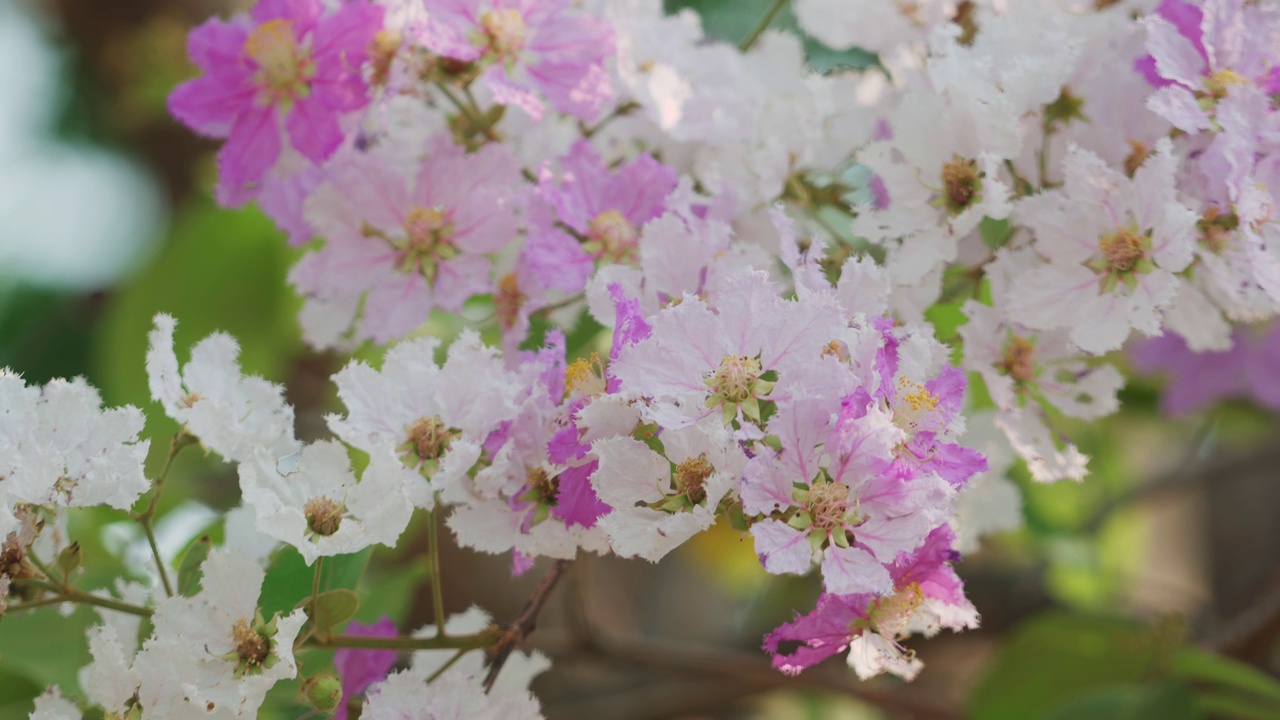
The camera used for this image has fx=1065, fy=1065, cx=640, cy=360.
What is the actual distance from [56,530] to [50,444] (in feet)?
0.25

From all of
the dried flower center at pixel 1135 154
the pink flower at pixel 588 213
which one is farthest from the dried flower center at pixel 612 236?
the dried flower center at pixel 1135 154

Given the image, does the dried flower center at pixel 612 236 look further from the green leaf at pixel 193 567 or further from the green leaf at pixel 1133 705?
the green leaf at pixel 1133 705

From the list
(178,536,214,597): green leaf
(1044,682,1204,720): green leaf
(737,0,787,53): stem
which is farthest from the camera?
(1044,682,1204,720): green leaf

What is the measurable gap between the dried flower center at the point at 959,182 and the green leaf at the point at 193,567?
47 cm

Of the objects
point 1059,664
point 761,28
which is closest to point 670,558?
point 1059,664

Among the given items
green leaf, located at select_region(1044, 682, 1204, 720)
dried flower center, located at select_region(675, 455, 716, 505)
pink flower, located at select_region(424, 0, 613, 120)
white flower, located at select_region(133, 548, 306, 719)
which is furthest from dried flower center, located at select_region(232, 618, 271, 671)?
green leaf, located at select_region(1044, 682, 1204, 720)

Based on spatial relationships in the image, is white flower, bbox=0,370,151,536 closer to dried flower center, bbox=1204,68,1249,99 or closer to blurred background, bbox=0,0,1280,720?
blurred background, bbox=0,0,1280,720

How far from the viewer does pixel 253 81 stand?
28.3 inches

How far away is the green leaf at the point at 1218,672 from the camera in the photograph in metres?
0.97

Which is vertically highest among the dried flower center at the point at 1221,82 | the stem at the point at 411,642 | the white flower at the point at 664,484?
the dried flower center at the point at 1221,82

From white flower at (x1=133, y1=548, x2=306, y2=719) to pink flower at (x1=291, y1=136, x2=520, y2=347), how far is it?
0.22 metres

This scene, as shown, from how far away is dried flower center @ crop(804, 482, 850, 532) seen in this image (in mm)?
487

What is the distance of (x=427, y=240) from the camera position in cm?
71

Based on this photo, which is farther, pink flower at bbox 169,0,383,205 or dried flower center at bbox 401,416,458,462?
pink flower at bbox 169,0,383,205
